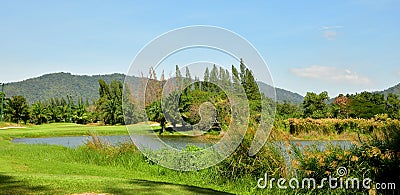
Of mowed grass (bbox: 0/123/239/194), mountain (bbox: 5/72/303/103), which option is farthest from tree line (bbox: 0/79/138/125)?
mountain (bbox: 5/72/303/103)

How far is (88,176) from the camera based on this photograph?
8.37m

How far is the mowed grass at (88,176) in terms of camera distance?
6539 millimetres

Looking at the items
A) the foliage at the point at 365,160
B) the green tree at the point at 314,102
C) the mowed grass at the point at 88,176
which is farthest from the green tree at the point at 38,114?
the foliage at the point at 365,160

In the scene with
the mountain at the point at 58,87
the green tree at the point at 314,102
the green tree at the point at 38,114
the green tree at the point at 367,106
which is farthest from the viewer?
the mountain at the point at 58,87

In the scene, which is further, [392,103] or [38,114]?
[38,114]

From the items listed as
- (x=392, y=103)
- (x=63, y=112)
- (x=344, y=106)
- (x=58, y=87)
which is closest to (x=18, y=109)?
(x=63, y=112)

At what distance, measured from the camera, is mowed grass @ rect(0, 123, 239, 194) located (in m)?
6.54

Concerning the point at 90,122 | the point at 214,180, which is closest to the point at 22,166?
the point at 214,180

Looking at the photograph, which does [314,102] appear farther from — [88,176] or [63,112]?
[63,112]

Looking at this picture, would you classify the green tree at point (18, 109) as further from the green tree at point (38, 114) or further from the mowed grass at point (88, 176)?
the mowed grass at point (88, 176)

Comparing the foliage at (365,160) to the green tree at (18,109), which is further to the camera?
the green tree at (18,109)

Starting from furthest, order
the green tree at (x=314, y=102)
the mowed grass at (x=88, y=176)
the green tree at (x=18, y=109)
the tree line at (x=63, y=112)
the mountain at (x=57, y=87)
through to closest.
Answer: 1. the mountain at (x=57, y=87)
2. the tree line at (x=63, y=112)
3. the green tree at (x=18, y=109)
4. the green tree at (x=314, y=102)
5. the mowed grass at (x=88, y=176)

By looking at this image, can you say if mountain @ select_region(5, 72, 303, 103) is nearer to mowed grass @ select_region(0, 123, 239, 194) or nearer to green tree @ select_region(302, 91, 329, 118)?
green tree @ select_region(302, 91, 329, 118)

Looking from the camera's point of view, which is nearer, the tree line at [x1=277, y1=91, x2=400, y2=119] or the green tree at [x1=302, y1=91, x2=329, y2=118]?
the tree line at [x1=277, y1=91, x2=400, y2=119]
